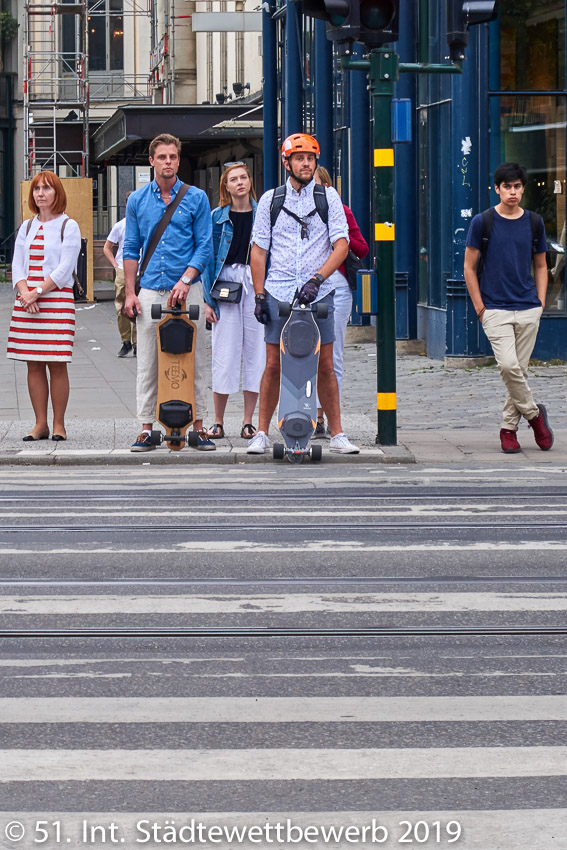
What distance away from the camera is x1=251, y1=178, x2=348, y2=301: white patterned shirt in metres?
9.95

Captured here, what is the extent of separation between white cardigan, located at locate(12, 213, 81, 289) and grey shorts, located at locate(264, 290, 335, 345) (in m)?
1.52

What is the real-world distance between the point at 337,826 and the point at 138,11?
47.9m

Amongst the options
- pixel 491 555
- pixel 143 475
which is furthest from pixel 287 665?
pixel 143 475

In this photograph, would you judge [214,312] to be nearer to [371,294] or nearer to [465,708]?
[371,294]

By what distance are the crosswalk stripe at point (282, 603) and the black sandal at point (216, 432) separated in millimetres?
4860

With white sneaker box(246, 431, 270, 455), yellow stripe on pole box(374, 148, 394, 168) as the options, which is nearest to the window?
yellow stripe on pole box(374, 148, 394, 168)

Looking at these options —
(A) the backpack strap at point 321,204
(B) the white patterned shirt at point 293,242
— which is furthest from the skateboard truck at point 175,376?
(A) the backpack strap at point 321,204

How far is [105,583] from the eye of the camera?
643 cm

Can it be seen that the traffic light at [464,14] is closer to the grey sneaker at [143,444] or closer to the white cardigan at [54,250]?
the white cardigan at [54,250]

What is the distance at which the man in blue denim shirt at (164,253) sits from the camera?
1030 centimetres

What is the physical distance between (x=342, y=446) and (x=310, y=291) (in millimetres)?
1092

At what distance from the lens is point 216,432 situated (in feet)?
36.2

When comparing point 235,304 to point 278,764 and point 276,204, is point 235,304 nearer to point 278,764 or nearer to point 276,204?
point 276,204

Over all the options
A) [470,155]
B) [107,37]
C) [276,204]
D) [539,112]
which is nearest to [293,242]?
[276,204]
